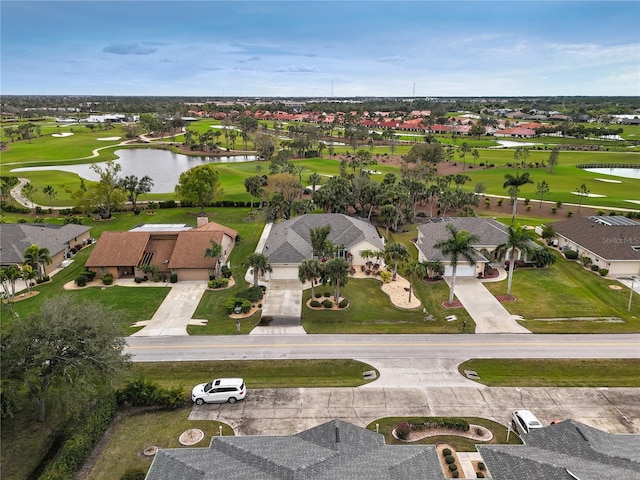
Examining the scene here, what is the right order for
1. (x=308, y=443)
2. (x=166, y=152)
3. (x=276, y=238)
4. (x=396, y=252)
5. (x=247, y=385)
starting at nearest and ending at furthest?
(x=308, y=443) < (x=247, y=385) < (x=396, y=252) < (x=276, y=238) < (x=166, y=152)

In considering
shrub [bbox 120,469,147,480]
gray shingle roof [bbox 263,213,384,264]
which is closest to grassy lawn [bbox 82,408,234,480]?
shrub [bbox 120,469,147,480]

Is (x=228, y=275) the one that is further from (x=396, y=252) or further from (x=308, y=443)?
(x=308, y=443)

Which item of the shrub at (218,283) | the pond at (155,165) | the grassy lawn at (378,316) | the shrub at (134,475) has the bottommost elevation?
the shrub at (134,475)

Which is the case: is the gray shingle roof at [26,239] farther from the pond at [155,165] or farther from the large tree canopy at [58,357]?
the pond at [155,165]

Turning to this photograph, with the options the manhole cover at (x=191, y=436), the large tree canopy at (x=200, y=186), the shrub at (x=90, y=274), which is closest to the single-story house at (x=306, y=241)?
the large tree canopy at (x=200, y=186)

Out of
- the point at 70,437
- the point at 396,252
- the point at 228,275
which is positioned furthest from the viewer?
the point at 228,275

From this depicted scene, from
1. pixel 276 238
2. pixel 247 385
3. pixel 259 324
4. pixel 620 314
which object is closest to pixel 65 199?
pixel 276 238

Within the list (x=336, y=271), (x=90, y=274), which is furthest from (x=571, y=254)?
(x=90, y=274)
